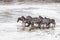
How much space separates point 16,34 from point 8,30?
1.46 metres

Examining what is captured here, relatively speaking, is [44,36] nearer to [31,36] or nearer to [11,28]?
[31,36]

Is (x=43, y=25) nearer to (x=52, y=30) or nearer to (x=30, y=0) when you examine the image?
(x=52, y=30)

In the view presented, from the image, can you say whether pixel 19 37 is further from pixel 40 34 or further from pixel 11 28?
pixel 11 28

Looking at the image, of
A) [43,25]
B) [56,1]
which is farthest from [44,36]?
[56,1]

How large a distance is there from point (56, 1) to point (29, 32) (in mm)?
31655

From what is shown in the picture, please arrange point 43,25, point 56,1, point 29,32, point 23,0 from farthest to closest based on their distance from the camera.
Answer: point 23,0 < point 56,1 < point 43,25 < point 29,32

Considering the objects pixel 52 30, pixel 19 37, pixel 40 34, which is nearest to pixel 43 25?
pixel 52 30

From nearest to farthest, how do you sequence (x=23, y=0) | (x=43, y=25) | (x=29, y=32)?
(x=29, y=32) < (x=43, y=25) < (x=23, y=0)

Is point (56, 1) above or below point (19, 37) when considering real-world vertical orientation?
below

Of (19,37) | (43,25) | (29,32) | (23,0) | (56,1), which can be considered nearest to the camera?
(19,37)

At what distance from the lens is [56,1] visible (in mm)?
45125

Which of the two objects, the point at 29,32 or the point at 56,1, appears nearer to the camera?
the point at 29,32

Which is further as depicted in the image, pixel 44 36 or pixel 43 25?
pixel 43 25

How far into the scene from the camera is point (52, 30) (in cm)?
Answer: 1475
